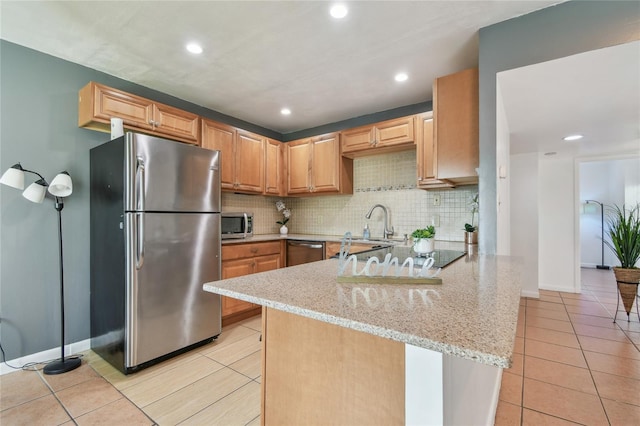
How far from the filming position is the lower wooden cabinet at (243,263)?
9.55 feet

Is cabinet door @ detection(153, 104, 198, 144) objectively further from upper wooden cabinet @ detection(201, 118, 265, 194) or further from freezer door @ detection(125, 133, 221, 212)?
freezer door @ detection(125, 133, 221, 212)

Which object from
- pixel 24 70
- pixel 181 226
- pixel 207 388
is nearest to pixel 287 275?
pixel 207 388

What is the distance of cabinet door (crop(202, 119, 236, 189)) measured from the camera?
3.06 metres

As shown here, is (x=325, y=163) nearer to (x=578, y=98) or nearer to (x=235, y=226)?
(x=235, y=226)

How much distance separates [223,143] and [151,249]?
5.02 feet

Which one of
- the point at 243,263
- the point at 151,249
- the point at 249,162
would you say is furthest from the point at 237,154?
the point at 151,249

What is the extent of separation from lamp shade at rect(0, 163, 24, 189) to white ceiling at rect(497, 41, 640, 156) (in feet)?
11.2

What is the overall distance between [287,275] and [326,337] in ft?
1.18

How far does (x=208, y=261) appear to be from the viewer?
2.53m

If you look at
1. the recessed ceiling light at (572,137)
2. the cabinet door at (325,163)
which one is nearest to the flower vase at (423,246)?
the cabinet door at (325,163)

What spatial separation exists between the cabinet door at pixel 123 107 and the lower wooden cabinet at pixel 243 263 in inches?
54.4

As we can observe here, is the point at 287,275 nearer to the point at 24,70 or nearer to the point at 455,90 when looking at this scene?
the point at 455,90

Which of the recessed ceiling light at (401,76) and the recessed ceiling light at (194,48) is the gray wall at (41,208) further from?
the recessed ceiling light at (401,76)

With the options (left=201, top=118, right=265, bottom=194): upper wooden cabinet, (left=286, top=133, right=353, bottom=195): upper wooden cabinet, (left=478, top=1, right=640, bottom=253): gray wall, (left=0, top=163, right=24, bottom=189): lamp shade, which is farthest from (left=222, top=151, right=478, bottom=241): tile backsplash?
(left=0, top=163, right=24, bottom=189): lamp shade
